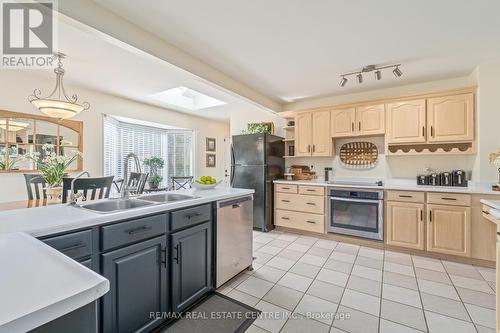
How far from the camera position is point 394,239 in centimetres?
318

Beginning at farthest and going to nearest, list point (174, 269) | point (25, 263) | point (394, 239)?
point (394, 239) → point (174, 269) → point (25, 263)

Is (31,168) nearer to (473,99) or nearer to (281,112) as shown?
(281,112)

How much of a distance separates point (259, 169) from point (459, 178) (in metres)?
2.96

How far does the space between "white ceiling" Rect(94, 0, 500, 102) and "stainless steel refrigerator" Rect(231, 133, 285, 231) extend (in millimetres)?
1308

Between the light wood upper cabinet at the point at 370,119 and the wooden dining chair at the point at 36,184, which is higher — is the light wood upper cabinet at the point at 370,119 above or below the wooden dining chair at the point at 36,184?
above

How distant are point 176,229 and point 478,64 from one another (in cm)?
414

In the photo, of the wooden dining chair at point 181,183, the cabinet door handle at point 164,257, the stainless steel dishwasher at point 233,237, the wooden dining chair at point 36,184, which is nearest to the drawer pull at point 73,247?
the cabinet door handle at point 164,257

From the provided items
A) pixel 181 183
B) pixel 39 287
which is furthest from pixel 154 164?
pixel 39 287

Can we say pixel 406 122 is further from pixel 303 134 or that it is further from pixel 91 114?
pixel 91 114

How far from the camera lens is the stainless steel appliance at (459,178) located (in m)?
3.17

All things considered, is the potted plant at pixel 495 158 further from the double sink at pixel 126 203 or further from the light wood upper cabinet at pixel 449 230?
the double sink at pixel 126 203

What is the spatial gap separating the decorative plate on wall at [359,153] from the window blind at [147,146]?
378cm

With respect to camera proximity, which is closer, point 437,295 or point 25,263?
point 25,263

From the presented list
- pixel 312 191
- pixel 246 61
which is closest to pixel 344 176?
pixel 312 191
